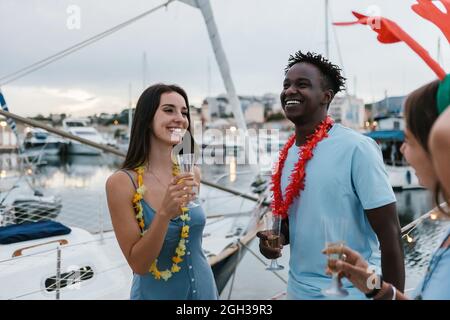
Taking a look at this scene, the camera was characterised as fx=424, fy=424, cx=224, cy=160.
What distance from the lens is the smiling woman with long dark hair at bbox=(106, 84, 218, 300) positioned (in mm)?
1673

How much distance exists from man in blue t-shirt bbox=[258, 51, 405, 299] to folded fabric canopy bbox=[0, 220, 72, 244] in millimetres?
2852

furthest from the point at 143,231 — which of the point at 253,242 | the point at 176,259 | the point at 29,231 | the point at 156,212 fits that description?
the point at 253,242

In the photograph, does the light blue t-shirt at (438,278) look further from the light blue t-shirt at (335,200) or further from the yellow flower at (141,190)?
the yellow flower at (141,190)

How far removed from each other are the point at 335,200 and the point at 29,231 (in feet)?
10.7

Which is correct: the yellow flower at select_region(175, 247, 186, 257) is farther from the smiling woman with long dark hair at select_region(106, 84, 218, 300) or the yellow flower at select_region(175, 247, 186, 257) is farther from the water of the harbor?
the water of the harbor

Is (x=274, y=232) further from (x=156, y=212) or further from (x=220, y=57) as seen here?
(x=220, y=57)

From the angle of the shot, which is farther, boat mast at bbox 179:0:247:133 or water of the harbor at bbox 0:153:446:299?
boat mast at bbox 179:0:247:133

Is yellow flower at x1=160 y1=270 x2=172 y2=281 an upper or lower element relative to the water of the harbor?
upper

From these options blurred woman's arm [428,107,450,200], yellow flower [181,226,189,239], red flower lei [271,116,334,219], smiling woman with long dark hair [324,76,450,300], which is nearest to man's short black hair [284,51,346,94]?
red flower lei [271,116,334,219]

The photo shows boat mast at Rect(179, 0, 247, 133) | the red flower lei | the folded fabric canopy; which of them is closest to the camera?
the red flower lei

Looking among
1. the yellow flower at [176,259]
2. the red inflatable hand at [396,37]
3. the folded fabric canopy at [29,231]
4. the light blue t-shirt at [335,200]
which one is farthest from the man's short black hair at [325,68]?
the folded fabric canopy at [29,231]

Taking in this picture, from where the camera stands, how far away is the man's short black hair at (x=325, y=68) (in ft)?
5.65
